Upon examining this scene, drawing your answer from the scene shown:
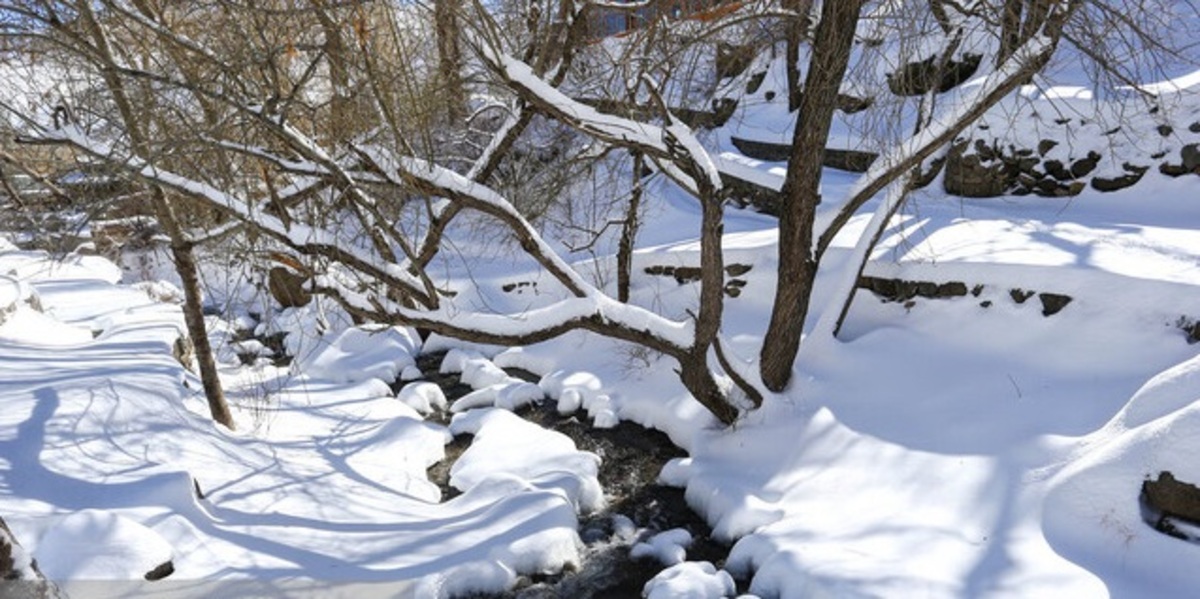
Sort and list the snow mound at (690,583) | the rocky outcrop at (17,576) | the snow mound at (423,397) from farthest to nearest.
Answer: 1. the snow mound at (423,397)
2. the snow mound at (690,583)
3. the rocky outcrop at (17,576)

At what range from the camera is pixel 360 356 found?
30.5 feet

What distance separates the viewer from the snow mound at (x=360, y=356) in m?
8.84

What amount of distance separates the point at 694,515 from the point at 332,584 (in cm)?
249

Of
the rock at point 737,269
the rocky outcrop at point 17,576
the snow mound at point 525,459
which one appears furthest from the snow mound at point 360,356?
the rocky outcrop at point 17,576

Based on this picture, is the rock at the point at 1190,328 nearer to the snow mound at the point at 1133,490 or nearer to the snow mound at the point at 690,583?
the snow mound at the point at 1133,490

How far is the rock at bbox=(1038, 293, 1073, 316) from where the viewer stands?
5938mm

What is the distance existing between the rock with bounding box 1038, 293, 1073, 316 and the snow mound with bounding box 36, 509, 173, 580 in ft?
20.2

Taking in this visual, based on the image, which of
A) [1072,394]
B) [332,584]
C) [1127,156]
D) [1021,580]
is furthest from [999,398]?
[332,584]

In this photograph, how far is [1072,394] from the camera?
523 centimetres

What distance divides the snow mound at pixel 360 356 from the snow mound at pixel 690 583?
4.99 meters

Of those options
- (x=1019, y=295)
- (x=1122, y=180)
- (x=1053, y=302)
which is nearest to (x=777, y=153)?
(x=1122, y=180)

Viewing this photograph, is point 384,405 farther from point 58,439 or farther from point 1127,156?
→ point 1127,156

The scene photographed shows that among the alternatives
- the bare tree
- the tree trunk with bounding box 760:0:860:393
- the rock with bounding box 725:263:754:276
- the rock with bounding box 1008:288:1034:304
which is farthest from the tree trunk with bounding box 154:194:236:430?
the rock with bounding box 1008:288:1034:304

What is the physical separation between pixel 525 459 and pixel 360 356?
377 cm
